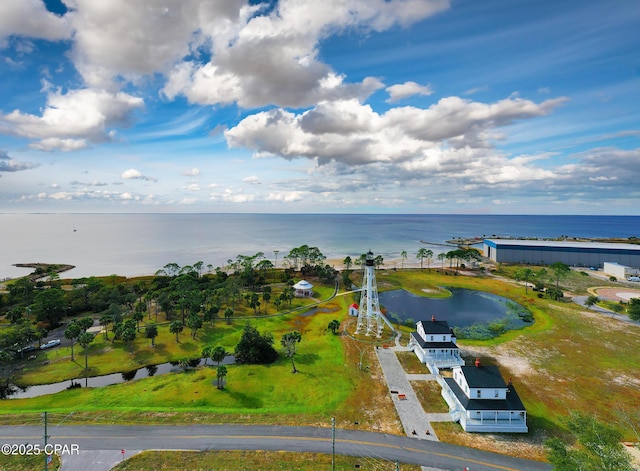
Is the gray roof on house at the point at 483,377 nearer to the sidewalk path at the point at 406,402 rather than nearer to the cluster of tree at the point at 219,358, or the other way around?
the sidewalk path at the point at 406,402

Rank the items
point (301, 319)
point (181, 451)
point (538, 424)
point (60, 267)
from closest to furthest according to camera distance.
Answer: point (181, 451), point (538, 424), point (301, 319), point (60, 267)

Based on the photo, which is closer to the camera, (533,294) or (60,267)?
(533,294)

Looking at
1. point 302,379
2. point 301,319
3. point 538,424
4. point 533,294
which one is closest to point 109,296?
point 301,319

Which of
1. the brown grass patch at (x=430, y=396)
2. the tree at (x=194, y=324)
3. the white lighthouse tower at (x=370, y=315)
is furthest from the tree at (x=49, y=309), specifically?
the brown grass patch at (x=430, y=396)

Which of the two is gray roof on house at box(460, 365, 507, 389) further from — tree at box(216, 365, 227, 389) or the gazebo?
the gazebo

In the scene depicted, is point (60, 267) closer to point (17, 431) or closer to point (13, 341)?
point (13, 341)

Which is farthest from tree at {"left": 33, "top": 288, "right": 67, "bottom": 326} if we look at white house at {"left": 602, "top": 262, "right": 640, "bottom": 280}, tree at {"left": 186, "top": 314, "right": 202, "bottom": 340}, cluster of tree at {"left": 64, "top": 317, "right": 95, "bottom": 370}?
white house at {"left": 602, "top": 262, "right": 640, "bottom": 280}
